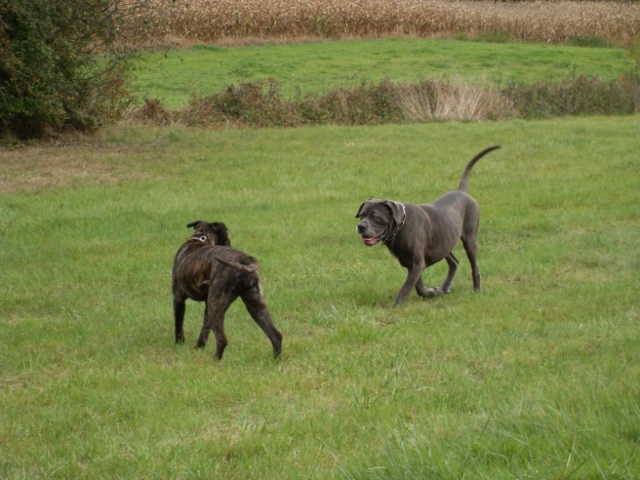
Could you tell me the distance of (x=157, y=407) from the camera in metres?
7.36

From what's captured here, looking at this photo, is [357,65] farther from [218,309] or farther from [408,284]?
[218,309]

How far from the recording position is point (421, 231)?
429 inches

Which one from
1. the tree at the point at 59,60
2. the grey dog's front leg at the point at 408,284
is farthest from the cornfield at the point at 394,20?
the grey dog's front leg at the point at 408,284

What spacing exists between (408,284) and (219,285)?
2913 millimetres

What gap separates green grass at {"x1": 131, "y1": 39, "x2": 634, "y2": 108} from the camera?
1363 inches

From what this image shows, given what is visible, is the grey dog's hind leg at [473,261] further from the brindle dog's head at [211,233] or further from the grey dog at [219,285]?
the grey dog at [219,285]

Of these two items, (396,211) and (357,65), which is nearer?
(396,211)

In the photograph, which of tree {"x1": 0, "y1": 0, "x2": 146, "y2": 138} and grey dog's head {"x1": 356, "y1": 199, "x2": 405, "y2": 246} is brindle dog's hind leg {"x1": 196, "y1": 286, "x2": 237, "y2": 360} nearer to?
grey dog's head {"x1": 356, "y1": 199, "x2": 405, "y2": 246}

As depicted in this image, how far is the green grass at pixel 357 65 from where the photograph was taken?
34.6 meters

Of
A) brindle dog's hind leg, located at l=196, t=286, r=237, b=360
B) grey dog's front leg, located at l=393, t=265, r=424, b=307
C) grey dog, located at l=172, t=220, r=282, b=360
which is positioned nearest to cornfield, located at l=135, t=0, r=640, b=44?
grey dog's front leg, located at l=393, t=265, r=424, b=307

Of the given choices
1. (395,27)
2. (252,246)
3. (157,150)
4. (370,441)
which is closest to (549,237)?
(252,246)

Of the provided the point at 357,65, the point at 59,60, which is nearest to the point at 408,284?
the point at 59,60

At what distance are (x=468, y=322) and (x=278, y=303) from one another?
2.19 meters

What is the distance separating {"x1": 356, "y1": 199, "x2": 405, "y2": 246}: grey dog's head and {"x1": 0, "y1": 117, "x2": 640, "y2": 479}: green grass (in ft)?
2.65
